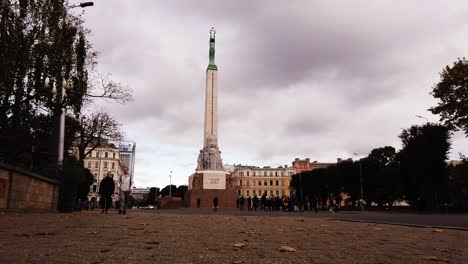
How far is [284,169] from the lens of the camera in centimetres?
14212

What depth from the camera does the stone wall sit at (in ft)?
45.1

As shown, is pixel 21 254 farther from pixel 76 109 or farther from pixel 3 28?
pixel 76 109

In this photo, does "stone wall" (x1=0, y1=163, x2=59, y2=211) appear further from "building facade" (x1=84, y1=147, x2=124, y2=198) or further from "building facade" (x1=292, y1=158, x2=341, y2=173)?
"building facade" (x1=292, y1=158, x2=341, y2=173)

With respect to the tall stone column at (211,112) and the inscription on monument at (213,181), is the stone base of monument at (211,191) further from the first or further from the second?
the tall stone column at (211,112)

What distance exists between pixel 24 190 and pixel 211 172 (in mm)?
39264

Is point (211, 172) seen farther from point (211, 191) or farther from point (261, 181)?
point (261, 181)

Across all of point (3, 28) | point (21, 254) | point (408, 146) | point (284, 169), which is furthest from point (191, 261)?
point (284, 169)

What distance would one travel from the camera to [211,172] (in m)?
54.2

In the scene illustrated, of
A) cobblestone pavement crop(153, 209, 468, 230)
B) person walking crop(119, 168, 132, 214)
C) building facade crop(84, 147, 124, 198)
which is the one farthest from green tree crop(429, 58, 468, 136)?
building facade crop(84, 147, 124, 198)

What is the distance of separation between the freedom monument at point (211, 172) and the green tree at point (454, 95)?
26932mm

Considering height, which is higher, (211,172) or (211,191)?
(211,172)

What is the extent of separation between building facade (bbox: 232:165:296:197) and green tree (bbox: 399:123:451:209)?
9397 cm

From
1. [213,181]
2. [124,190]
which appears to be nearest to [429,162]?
[213,181]

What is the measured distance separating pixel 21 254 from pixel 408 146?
1819 inches
